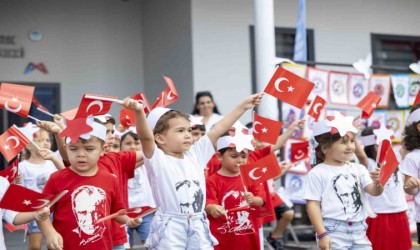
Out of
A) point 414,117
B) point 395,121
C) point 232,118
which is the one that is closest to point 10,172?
point 232,118

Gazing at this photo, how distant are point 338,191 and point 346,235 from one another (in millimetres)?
313

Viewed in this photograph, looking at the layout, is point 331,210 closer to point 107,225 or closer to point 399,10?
point 107,225

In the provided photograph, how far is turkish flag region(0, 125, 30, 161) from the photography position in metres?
5.47

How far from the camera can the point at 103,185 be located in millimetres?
4867

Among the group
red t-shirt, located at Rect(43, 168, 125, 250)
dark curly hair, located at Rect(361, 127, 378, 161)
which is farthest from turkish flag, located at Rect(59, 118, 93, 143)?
dark curly hair, located at Rect(361, 127, 378, 161)

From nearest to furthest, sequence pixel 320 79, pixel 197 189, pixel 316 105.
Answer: pixel 197 189 → pixel 316 105 → pixel 320 79

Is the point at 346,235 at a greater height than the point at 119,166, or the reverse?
the point at 119,166

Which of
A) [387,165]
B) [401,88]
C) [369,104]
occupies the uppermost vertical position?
[401,88]

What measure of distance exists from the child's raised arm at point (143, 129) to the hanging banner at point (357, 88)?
6578 mm

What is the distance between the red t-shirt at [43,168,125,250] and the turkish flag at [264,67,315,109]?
162cm

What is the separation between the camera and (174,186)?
4.90 meters

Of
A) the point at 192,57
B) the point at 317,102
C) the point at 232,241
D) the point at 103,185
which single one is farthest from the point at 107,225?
the point at 192,57

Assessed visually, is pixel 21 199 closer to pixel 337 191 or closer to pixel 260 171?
pixel 260 171

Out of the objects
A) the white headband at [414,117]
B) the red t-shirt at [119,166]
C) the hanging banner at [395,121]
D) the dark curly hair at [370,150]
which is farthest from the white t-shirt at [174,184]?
the hanging banner at [395,121]
